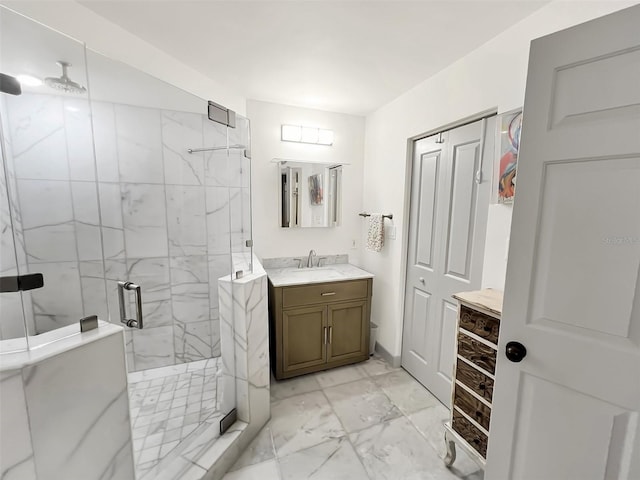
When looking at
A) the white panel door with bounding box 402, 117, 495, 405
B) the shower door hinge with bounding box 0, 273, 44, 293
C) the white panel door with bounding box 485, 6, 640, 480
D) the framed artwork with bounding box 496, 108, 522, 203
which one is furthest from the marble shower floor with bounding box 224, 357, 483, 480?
the framed artwork with bounding box 496, 108, 522, 203

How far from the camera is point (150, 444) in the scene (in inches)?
60.5

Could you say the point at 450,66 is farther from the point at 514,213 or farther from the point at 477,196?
the point at 514,213

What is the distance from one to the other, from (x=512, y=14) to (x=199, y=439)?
2.80 m

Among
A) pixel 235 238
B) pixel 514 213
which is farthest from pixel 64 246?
pixel 514 213

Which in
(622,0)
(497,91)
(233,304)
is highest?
(622,0)

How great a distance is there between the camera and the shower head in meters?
1.13

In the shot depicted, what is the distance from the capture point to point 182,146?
2.19m

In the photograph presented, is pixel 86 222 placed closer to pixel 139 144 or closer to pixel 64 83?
pixel 64 83

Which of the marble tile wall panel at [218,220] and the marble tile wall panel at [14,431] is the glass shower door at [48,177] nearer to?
the marble tile wall panel at [14,431]

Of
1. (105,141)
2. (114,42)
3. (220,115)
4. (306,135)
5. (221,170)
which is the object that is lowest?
(221,170)

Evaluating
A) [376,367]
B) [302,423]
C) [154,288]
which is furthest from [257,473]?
[154,288]

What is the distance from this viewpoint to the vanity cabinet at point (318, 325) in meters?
2.22

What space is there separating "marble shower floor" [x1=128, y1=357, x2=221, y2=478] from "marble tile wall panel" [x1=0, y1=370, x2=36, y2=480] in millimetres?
704

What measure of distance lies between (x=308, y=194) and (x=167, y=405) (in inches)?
79.7
